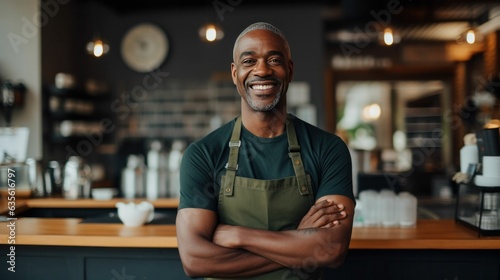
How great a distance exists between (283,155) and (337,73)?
6.40 meters

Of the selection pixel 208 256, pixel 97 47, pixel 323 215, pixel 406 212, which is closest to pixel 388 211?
pixel 406 212

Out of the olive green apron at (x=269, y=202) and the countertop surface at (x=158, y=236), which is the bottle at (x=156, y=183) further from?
the olive green apron at (x=269, y=202)

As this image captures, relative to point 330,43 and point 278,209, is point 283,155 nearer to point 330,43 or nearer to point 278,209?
point 278,209

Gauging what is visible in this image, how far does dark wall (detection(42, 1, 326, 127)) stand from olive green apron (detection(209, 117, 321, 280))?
552 cm

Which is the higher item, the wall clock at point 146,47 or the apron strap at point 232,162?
the wall clock at point 146,47

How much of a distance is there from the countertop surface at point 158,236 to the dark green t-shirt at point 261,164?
666 mm

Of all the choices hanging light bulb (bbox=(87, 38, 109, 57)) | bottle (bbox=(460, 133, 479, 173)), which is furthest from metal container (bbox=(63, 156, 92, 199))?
bottle (bbox=(460, 133, 479, 173))

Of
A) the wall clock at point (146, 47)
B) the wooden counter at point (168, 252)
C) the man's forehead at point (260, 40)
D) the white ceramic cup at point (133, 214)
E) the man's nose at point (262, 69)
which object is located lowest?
the wooden counter at point (168, 252)

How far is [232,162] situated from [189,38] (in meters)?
5.87

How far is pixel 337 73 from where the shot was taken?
799 cm

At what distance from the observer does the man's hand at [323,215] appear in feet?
5.63

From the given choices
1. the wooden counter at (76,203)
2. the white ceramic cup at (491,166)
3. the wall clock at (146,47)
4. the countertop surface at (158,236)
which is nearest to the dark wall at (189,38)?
the wall clock at (146,47)

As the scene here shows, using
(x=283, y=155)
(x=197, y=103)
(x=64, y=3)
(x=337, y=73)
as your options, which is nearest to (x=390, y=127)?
(x=337, y=73)

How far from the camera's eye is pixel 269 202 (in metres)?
1.78
